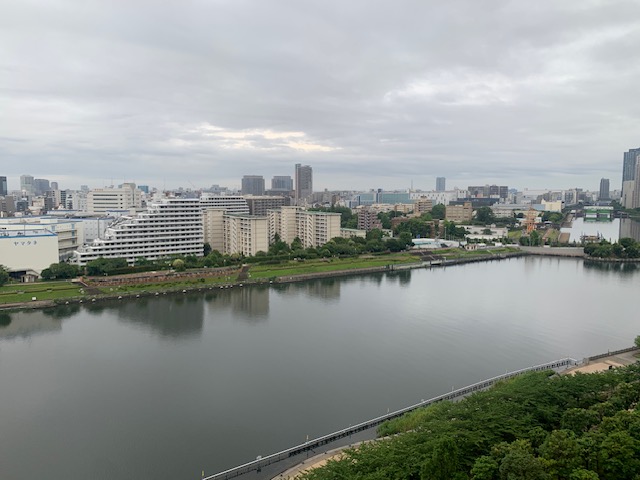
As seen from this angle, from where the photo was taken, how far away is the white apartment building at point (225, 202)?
22938 mm

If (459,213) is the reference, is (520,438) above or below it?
below

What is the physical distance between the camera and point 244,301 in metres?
11.5

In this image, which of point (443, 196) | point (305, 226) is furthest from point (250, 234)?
point (443, 196)

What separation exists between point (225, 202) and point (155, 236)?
28.7 feet

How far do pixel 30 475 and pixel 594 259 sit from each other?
19777 mm

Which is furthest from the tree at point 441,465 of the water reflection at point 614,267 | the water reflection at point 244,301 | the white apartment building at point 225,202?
the white apartment building at point 225,202

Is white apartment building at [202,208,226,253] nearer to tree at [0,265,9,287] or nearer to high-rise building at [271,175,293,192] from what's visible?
tree at [0,265,9,287]

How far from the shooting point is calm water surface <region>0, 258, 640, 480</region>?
4875 mm

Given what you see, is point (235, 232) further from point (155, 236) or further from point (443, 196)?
point (443, 196)

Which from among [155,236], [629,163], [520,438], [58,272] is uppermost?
[629,163]

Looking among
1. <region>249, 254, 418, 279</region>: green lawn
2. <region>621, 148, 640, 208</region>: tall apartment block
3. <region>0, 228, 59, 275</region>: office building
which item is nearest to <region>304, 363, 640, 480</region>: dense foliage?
<region>249, 254, 418, 279</region>: green lawn

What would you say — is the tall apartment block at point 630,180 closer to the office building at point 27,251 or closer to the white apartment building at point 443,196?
the white apartment building at point 443,196

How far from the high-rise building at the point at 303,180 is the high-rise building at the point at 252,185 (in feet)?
20.2

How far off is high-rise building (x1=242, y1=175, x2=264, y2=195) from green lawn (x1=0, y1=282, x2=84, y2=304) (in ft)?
129
